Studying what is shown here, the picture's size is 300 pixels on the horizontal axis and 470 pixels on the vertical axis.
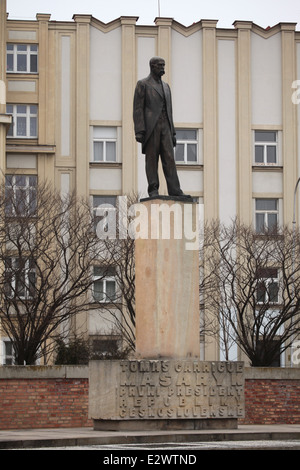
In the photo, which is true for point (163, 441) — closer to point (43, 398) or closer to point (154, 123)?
point (154, 123)

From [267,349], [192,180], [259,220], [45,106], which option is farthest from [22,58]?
[267,349]

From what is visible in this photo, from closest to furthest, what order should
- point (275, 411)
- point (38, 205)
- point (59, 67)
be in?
point (275, 411) < point (38, 205) < point (59, 67)

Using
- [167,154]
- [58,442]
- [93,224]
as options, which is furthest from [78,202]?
[58,442]

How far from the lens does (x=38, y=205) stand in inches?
1667

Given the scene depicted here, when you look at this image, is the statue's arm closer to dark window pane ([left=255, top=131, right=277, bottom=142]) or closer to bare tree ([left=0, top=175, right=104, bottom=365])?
bare tree ([left=0, top=175, right=104, bottom=365])

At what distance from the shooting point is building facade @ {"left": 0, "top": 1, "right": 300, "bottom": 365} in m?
52.6

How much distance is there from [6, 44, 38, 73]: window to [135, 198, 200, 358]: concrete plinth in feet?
106

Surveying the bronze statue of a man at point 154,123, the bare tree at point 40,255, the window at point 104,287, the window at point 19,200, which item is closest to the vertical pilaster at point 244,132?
the window at point 104,287

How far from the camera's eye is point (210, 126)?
53.7 metres

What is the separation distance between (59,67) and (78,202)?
28.1 ft

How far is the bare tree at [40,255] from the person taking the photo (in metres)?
39.5

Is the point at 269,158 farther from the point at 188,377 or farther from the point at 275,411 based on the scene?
the point at 188,377

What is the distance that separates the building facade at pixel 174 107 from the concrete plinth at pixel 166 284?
29570 millimetres

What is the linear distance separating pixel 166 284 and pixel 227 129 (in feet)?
108
